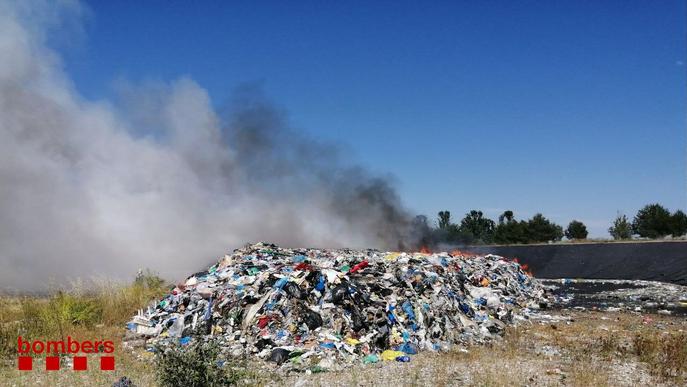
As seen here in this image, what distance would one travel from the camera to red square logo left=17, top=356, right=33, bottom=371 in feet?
25.5

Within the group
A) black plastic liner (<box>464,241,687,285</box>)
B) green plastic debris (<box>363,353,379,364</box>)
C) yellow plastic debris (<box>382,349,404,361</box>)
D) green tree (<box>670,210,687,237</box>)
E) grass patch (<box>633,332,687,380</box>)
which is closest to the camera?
grass patch (<box>633,332,687,380</box>)

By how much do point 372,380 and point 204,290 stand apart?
5.36 m

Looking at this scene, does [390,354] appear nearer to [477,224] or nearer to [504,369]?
[504,369]

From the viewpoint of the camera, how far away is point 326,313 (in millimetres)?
9656

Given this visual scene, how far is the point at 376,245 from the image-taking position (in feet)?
104

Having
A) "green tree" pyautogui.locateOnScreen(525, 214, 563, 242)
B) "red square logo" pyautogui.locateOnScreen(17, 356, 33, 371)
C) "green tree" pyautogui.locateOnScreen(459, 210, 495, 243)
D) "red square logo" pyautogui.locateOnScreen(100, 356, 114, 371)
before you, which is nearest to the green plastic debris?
"red square logo" pyautogui.locateOnScreen(100, 356, 114, 371)

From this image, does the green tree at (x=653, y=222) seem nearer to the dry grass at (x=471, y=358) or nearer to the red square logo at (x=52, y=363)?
the dry grass at (x=471, y=358)

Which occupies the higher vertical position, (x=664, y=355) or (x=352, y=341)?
(x=352, y=341)

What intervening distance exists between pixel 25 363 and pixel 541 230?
158 feet

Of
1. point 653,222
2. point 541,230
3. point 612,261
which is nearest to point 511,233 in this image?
point 541,230

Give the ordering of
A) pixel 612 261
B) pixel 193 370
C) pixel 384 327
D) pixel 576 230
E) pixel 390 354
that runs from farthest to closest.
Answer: pixel 576 230, pixel 612 261, pixel 384 327, pixel 390 354, pixel 193 370

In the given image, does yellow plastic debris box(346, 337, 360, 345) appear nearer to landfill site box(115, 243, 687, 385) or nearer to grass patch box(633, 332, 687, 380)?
landfill site box(115, 243, 687, 385)

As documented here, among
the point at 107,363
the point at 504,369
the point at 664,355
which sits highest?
the point at 107,363

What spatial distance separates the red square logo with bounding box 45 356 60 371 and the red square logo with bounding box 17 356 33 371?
22 centimetres
